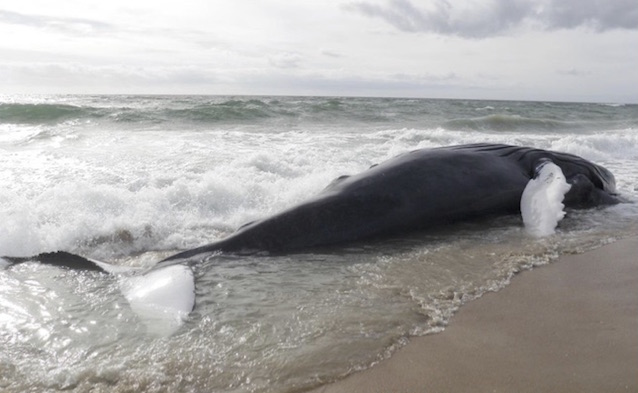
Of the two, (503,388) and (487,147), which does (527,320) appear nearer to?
(503,388)

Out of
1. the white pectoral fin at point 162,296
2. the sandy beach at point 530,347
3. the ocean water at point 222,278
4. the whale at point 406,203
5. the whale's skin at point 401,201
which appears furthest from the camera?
the whale's skin at point 401,201

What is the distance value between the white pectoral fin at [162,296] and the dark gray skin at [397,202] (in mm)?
298

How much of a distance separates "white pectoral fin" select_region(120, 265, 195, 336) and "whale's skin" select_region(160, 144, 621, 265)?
14.7 inches

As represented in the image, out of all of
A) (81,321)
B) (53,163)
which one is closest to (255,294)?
(81,321)

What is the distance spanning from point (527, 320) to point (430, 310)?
1.90 feet

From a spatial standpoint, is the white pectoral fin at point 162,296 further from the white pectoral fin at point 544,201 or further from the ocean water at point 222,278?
the white pectoral fin at point 544,201

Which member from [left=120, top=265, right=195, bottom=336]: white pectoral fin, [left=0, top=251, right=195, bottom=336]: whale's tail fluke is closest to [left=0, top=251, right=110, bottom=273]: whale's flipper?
[left=0, top=251, right=195, bottom=336]: whale's tail fluke

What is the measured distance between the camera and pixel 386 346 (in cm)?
307

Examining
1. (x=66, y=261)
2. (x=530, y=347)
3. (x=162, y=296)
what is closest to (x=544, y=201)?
(x=530, y=347)

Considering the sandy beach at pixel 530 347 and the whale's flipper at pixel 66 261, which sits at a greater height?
the sandy beach at pixel 530 347

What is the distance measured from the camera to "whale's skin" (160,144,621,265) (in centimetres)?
495

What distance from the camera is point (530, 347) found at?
9.88 feet

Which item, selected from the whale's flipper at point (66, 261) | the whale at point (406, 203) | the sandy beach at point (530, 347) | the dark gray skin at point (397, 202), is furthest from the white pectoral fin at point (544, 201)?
the whale's flipper at point (66, 261)

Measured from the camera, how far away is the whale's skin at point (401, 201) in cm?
495
